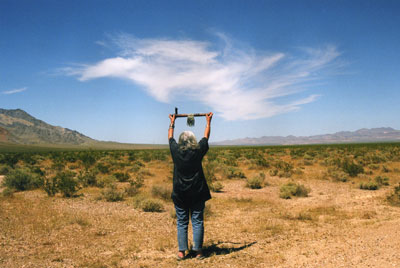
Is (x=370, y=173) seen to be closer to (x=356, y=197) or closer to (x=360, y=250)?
(x=356, y=197)

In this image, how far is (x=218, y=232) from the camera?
278 inches

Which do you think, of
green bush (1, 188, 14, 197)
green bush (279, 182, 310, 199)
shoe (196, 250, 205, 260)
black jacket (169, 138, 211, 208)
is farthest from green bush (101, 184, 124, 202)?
black jacket (169, 138, 211, 208)

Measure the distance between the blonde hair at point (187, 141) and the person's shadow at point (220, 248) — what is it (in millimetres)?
2250

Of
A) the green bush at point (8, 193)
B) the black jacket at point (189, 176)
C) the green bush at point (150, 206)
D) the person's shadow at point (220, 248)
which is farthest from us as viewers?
the green bush at point (8, 193)

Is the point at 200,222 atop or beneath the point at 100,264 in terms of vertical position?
atop

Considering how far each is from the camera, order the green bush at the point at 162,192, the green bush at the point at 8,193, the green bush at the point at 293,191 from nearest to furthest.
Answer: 1. the green bush at the point at 162,192
2. the green bush at the point at 8,193
3. the green bush at the point at 293,191

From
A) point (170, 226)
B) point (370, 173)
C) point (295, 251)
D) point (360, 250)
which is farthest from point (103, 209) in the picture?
point (370, 173)

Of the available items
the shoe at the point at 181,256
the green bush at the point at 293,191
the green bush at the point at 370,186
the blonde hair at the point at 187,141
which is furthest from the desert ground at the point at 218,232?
the blonde hair at the point at 187,141

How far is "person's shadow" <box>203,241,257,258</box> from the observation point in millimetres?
5500

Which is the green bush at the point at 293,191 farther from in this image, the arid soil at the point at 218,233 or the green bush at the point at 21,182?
the green bush at the point at 21,182

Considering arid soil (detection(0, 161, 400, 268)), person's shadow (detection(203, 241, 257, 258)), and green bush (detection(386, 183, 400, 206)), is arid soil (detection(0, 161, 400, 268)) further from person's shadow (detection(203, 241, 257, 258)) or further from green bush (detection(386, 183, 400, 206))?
green bush (detection(386, 183, 400, 206))

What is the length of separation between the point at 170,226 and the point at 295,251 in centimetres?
353

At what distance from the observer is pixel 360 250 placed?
5.27 metres

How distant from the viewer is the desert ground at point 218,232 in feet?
16.9
